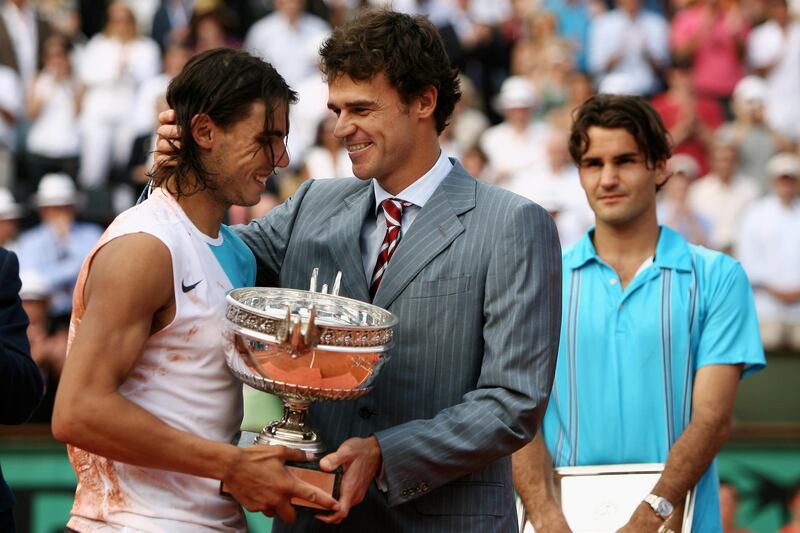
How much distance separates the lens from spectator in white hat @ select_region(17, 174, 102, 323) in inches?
344

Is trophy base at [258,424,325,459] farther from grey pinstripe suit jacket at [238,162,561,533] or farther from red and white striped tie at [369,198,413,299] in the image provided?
red and white striped tie at [369,198,413,299]

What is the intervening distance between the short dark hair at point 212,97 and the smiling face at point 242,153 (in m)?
0.02

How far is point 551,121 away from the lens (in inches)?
409

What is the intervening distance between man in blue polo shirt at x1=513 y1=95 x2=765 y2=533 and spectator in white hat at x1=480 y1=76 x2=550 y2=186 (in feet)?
18.2

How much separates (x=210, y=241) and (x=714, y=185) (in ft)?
24.8

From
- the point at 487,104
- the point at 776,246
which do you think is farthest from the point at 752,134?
the point at 487,104

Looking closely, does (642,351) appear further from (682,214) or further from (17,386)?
(682,214)

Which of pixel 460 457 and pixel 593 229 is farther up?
Result: pixel 593 229

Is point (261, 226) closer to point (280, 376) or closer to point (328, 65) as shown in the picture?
point (328, 65)

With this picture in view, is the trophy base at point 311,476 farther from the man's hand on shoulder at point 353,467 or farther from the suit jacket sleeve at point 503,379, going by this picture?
the suit jacket sleeve at point 503,379

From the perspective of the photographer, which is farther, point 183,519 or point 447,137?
point 447,137

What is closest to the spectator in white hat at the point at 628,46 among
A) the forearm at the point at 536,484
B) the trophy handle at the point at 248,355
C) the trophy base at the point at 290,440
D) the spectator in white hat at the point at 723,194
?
the spectator in white hat at the point at 723,194

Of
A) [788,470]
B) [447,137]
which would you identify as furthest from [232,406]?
[447,137]

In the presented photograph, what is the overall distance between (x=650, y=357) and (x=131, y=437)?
1852mm
